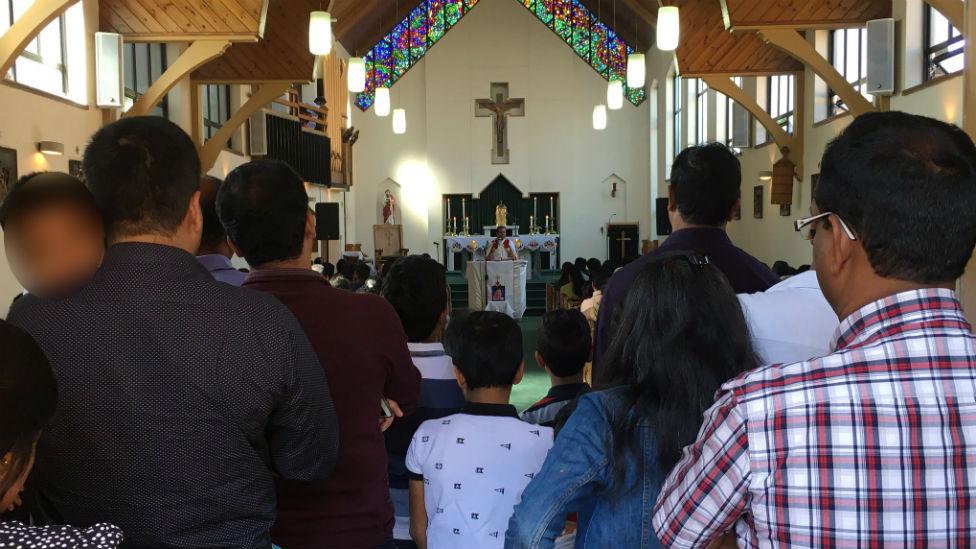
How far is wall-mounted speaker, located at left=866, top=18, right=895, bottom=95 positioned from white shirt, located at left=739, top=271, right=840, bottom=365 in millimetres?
6757

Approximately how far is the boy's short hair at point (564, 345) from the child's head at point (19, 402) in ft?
6.17

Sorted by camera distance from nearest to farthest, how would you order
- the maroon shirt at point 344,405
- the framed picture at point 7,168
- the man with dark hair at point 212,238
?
the maroon shirt at point 344,405, the man with dark hair at point 212,238, the framed picture at point 7,168

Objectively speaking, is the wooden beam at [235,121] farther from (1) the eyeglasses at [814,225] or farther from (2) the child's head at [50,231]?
(1) the eyeglasses at [814,225]

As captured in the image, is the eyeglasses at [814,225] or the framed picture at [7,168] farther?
the framed picture at [7,168]

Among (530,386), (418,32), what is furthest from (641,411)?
(418,32)

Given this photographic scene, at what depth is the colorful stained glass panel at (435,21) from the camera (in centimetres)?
1912

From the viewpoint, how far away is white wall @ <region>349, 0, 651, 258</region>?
1916 centimetres

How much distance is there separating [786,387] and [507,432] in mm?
1046

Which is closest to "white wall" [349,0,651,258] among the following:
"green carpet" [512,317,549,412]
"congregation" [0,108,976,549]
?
"green carpet" [512,317,549,412]

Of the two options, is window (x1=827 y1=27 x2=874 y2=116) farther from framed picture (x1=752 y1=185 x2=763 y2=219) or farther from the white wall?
the white wall

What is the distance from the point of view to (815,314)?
1.69 m

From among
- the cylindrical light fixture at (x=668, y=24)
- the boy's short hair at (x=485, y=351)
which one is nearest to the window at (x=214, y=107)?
the cylindrical light fixture at (x=668, y=24)

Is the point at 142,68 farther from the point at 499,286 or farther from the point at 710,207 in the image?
the point at 710,207

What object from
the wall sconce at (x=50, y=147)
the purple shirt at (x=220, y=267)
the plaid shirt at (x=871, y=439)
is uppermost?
the wall sconce at (x=50, y=147)
